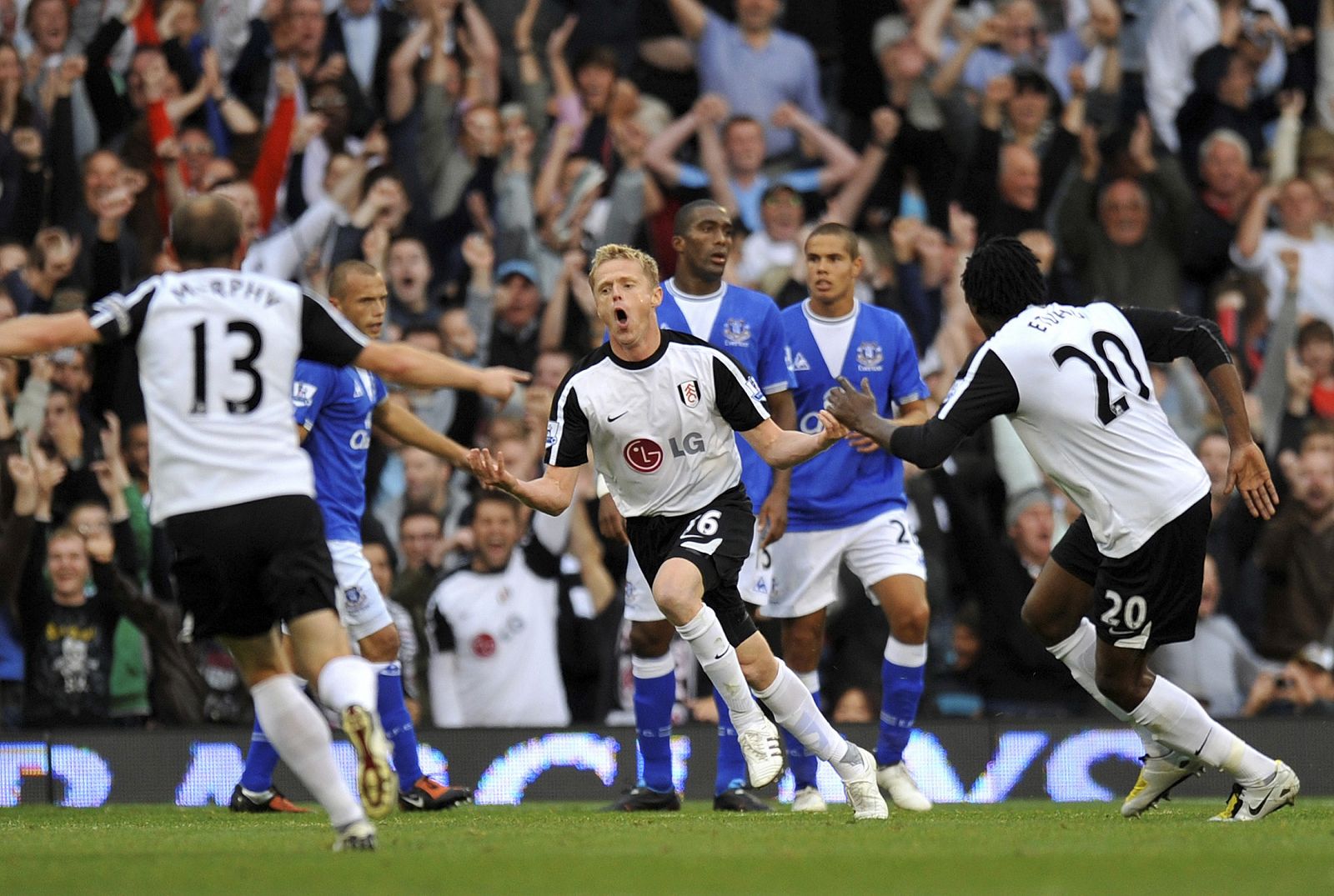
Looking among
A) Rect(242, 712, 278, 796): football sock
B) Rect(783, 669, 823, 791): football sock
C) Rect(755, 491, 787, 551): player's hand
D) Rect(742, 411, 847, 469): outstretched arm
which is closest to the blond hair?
Rect(742, 411, 847, 469): outstretched arm

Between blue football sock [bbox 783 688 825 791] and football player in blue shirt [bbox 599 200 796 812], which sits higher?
football player in blue shirt [bbox 599 200 796 812]

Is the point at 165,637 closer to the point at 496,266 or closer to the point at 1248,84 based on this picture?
the point at 496,266

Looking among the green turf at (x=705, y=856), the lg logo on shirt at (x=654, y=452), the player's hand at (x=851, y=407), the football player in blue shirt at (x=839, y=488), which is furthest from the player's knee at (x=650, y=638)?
the player's hand at (x=851, y=407)

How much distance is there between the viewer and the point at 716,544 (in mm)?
7543

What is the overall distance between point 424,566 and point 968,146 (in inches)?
231

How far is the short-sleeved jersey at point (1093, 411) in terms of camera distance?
701 centimetres

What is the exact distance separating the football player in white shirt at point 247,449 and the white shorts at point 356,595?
2.71 meters

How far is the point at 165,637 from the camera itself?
11.6 metres

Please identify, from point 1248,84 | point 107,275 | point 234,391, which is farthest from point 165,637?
point 1248,84

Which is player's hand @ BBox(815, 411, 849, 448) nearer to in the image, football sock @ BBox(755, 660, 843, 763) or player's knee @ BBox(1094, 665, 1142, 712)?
football sock @ BBox(755, 660, 843, 763)

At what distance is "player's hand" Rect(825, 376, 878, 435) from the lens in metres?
7.09

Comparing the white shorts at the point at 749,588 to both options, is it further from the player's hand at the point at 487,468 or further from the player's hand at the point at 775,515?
the player's hand at the point at 487,468

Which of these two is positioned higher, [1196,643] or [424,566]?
[424,566]

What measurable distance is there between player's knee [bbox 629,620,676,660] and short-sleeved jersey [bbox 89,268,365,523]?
3244mm
